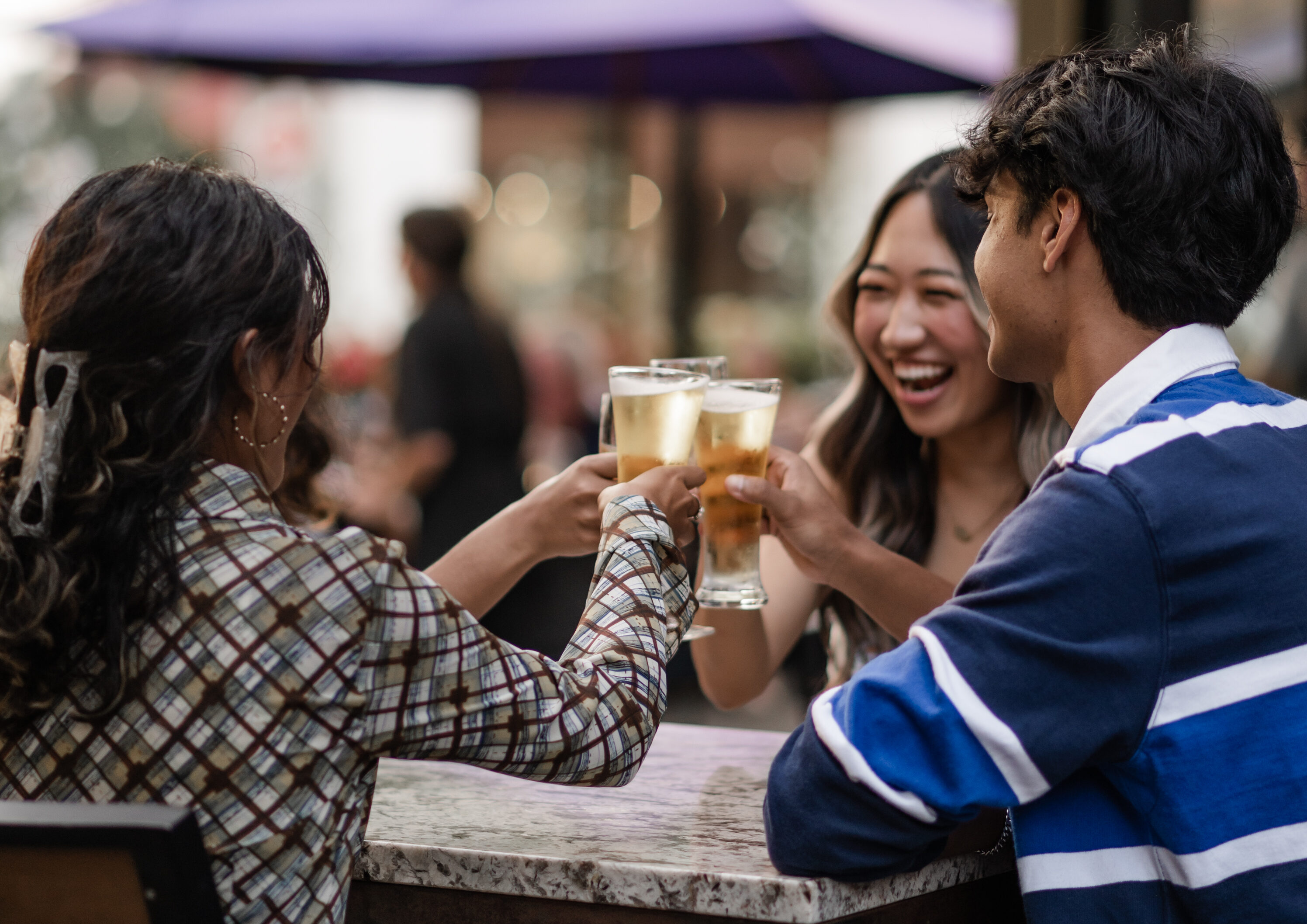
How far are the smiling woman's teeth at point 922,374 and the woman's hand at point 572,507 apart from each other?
2.01ft

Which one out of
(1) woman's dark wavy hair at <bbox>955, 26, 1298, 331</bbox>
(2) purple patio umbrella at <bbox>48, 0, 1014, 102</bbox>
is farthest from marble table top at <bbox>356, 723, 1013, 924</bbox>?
(2) purple patio umbrella at <bbox>48, 0, 1014, 102</bbox>

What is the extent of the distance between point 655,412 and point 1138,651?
74 cm

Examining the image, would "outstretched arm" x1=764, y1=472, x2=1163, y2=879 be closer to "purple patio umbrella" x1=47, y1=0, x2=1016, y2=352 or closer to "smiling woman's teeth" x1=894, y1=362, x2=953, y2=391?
"smiling woman's teeth" x1=894, y1=362, x2=953, y2=391

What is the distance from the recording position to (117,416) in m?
1.27

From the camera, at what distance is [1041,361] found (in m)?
1.60

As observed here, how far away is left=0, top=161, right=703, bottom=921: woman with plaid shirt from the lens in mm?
1255

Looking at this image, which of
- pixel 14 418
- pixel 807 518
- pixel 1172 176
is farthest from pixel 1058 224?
pixel 14 418

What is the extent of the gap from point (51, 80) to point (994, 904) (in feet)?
47.1

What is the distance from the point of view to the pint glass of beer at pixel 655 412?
1771 mm

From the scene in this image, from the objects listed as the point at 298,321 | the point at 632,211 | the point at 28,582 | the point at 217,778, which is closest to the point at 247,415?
the point at 298,321

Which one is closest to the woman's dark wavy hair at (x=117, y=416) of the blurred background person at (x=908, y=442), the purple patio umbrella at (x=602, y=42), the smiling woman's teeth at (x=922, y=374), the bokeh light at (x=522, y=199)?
the blurred background person at (x=908, y=442)

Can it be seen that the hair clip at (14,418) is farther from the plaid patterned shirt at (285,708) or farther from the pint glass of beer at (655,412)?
the pint glass of beer at (655,412)

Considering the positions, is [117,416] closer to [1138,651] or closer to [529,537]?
[529,537]

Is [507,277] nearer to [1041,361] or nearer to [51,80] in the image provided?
[51,80]
